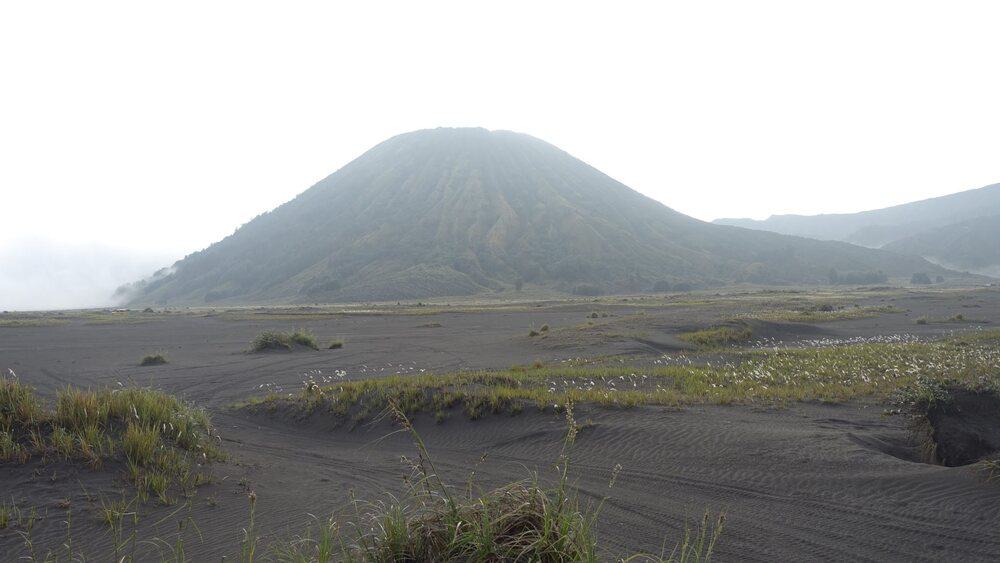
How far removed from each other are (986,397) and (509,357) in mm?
15982

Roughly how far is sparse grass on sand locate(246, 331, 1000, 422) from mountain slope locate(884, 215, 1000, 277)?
7197 inches

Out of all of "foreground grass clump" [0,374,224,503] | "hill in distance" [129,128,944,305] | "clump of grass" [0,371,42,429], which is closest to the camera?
"foreground grass clump" [0,374,224,503]

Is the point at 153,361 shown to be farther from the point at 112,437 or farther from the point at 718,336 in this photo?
the point at 718,336

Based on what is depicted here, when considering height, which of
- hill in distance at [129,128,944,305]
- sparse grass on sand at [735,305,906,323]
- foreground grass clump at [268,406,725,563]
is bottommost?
sparse grass on sand at [735,305,906,323]

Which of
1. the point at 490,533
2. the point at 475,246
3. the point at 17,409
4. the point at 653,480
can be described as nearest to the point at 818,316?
the point at 653,480

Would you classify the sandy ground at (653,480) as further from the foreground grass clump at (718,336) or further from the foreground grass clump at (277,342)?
the foreground grass clump at (718,336)

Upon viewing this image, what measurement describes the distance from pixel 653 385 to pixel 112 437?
11.1 m

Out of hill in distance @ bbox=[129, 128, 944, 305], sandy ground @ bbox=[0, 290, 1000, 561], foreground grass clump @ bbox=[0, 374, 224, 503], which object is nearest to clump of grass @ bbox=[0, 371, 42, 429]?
foreground grass clump @ bbox=[0, 374, 224, 503]

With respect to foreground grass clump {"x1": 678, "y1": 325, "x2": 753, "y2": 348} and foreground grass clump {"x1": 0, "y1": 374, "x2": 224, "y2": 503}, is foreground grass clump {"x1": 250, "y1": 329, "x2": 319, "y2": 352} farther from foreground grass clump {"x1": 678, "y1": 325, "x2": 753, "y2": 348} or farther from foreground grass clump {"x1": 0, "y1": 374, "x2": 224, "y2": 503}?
foreground grass clump {"x1": 0, "y1": 374, "x2": 224, "y2": 503}

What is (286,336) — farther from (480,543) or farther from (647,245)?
(647,245)

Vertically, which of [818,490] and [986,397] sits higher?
[986,397]

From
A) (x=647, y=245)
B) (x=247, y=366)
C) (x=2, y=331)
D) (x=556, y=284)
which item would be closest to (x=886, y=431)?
(x=247, y=366)

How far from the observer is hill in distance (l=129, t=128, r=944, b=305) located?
111312mm

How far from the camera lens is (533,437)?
29.6ft
